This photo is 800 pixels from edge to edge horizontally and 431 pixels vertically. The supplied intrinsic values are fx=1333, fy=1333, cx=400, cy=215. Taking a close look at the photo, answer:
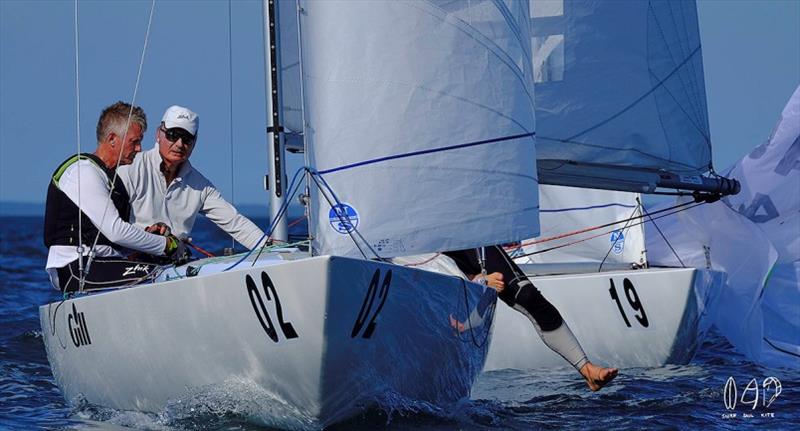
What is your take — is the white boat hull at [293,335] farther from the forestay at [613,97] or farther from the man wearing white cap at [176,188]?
the forestay at [613,97]

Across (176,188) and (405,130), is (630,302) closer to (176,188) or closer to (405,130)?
(176,188)

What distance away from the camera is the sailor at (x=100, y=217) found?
6.34 meters

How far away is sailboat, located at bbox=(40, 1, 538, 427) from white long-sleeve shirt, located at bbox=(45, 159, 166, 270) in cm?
34

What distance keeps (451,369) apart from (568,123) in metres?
3.24

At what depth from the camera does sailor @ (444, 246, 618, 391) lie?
273 inches

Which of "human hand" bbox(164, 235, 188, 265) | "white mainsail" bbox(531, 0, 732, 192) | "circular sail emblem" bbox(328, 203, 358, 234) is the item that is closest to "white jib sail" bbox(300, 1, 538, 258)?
"circular sail emblem" bbox(328, 203, 358, 234)

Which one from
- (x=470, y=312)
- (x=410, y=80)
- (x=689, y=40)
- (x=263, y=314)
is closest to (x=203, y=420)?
(x=263, y=314)

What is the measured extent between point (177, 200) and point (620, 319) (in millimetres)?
3504

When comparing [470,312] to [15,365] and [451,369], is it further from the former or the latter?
[15,365]

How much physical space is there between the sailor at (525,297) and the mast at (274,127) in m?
0.92

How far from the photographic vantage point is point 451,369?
6008 millimetres

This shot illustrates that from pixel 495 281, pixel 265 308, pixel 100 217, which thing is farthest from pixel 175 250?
pixel 495 281

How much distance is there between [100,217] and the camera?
249 inches

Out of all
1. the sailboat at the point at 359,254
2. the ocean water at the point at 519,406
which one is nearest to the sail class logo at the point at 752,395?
the ocean water at the point at 519,406
